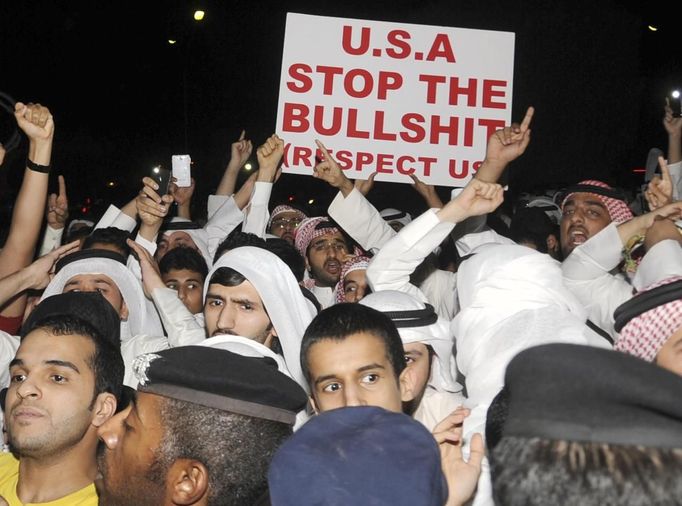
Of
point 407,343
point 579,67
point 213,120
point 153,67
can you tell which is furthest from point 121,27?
point 407,343

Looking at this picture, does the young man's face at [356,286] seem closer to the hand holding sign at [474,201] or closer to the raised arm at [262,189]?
the raised arm at [262,189]

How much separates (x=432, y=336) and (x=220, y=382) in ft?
4.78

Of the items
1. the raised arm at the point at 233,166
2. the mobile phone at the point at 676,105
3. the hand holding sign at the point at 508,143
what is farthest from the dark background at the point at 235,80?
the hand holding sign at the point at 508,143

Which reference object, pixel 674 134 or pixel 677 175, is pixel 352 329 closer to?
pixel 677 175

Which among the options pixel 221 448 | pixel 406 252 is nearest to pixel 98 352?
pixel 221 448

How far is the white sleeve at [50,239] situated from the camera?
537 centimetres

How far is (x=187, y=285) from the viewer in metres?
4.66

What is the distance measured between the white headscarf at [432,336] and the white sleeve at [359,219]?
48.6 inches

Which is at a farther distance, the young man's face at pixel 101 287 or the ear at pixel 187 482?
the young man's face at pixel 101 287

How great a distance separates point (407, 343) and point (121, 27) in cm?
1245

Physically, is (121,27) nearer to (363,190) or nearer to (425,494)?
(363,190)

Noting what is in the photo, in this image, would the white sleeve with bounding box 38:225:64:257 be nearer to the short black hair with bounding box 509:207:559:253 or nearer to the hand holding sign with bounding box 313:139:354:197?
the hand holding sign with bounding box 313:139:354:197

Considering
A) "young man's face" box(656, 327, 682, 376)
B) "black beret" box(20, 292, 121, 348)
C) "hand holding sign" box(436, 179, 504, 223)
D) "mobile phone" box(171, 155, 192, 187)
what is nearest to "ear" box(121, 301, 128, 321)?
"black beret" box(20, 292, 121, 348)

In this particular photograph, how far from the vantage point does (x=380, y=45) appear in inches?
197
